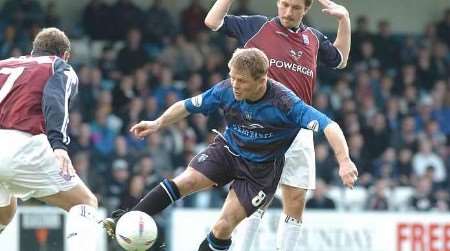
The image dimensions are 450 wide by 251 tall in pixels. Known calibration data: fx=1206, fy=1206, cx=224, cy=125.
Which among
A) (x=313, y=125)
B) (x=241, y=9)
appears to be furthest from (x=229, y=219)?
(x=241, y=9)

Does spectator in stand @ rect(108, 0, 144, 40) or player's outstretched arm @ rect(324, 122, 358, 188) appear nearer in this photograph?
player's outstretched arm @ rect(324, 122, 358, 188)

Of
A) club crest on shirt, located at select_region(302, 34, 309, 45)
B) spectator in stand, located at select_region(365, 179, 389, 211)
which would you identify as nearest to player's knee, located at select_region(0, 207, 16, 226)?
club crest on shirt, located at select_region(302, 34, 309, 45)

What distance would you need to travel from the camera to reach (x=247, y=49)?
9.10 meters

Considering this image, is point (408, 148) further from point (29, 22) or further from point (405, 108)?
point (29, 22)

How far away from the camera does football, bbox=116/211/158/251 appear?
8.91 m

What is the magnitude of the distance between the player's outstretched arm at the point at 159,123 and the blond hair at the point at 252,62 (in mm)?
679

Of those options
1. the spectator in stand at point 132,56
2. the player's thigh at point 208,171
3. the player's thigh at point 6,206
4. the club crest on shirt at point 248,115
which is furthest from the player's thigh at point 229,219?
the spectator in stand at point 132,56

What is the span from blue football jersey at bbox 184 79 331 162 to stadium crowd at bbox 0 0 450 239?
6132mm

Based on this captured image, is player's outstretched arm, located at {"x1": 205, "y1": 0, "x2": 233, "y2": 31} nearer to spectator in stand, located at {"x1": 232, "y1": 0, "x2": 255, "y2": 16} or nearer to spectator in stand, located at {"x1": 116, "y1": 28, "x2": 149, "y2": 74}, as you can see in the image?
spectator in stand, located at {"x1": 116, "y1": 28, "x2": 149, "y2": 74}

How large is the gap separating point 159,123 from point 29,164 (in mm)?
1045

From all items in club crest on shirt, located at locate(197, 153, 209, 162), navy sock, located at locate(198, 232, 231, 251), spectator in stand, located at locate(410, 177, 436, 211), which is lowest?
spectator in stand, located at locate(410, 177, 436, 211)

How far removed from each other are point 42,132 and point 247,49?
1.68m

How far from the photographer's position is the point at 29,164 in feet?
29.7

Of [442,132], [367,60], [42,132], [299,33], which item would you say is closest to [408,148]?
[442,132]
